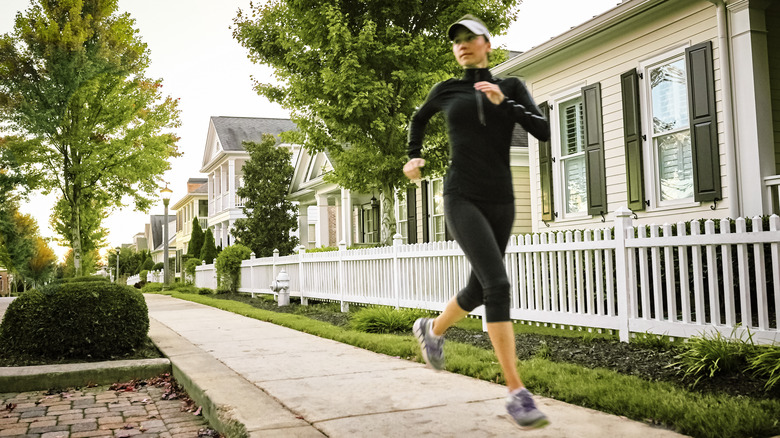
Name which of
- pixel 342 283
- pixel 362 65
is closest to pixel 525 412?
pixel 342 283

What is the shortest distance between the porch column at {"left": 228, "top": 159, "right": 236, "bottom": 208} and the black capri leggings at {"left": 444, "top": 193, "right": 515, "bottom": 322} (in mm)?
33378

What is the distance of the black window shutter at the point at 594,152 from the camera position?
32.8ft

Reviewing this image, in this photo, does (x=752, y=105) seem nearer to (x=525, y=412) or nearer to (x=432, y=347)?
(x=432, y=347)

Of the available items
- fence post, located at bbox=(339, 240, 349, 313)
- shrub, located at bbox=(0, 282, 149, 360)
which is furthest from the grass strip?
fence post, located at bbox=(339, 240, 349, 313)

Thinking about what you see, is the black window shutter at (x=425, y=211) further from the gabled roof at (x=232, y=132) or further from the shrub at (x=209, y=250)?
the gabled roof at (x=232, y=132)

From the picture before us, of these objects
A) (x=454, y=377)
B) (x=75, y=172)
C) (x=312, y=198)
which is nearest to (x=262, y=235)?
(x=312, y=198)

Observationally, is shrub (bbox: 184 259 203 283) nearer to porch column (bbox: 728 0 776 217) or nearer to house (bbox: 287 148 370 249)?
house (bbox: 287 148 370 249)

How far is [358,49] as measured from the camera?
38.5ft

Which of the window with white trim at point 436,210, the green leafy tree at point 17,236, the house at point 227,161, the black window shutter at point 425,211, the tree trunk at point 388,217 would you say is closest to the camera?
the green leafy tree at point 17,236

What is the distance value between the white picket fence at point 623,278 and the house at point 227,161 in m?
25.8

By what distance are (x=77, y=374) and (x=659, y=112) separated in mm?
7898

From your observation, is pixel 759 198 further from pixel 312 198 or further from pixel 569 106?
pixel 312 198

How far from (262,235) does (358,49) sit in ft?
48.2

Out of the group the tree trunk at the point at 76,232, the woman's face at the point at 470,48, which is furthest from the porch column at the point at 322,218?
the woman's face at the point at 470,48
